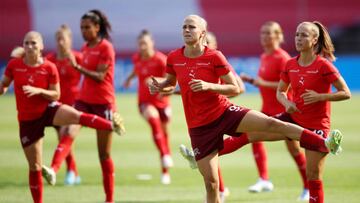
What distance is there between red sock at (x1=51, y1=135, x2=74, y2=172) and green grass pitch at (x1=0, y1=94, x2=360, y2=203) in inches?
18.3

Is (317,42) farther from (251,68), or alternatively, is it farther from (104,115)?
(251,68)

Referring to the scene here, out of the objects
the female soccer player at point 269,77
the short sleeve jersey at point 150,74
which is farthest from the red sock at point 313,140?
the short sleeve jersey at point 150,74

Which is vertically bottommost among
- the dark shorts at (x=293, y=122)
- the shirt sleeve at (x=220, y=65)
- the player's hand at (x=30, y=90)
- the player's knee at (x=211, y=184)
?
the player's knee at (x=211, y=184)

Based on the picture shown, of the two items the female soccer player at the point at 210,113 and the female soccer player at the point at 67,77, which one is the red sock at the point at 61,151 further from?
the female soccer player at the point at 210,113

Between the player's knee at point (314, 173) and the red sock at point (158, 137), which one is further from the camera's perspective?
the red sock at point (158, 137)

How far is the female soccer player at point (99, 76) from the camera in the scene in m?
10.4

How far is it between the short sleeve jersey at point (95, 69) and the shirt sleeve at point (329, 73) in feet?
10.7

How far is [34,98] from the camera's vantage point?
372 inches

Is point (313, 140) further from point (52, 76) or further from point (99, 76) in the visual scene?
point (99, 76)

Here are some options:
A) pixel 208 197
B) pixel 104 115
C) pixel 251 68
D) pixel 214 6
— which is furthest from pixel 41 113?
pixel 214 6

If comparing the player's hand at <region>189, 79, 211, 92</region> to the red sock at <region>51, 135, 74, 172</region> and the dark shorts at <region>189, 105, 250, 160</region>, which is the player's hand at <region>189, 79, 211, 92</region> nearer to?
the dark shorts at <region>189, 105, 250, 160</region>

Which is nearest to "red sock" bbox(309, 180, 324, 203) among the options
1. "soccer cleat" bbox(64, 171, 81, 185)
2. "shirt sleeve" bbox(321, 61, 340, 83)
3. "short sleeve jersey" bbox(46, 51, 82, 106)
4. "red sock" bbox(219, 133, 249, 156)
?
"red sock" bbox(219, 133, 249, 156)

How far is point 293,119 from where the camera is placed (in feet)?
29.2

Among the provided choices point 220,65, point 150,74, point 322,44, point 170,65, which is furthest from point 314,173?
point 150,74
